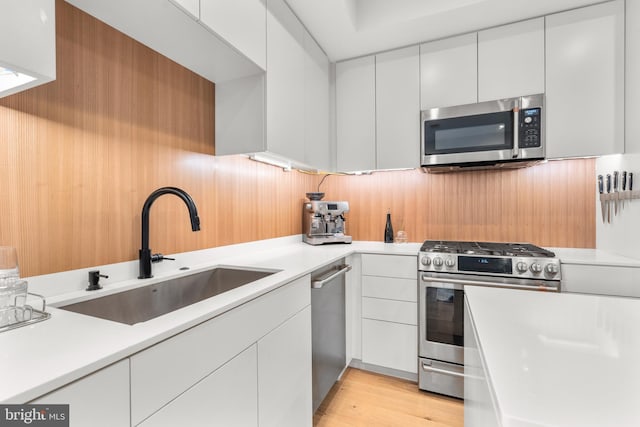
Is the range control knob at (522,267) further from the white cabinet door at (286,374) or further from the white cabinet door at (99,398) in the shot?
the white cabinet door at (99,398)

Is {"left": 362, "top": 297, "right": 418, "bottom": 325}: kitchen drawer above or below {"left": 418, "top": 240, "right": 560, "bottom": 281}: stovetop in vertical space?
below

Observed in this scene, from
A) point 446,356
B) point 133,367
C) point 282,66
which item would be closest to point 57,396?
point 133,367

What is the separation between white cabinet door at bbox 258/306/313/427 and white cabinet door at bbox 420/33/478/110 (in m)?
1.83

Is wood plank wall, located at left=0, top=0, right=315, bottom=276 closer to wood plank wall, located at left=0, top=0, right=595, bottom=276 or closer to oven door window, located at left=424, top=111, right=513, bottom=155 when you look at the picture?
wood plank wall, located at left=0, top=0, right=595, bottom=276

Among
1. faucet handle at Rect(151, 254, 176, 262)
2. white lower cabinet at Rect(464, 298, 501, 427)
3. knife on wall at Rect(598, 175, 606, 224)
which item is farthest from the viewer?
knife on wall at Rect(598, 175, 606, 224)

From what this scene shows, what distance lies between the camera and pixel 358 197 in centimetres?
288

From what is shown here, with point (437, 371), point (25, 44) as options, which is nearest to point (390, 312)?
point (437, 371)

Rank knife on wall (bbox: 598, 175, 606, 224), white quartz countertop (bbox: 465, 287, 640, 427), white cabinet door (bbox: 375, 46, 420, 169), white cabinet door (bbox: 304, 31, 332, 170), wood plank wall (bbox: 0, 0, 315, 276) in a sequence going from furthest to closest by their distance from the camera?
white cabinet door (bbox: 375, 46, 420, 169)
white cabinet door (bbox: 304, 31, 332, 170)
knife on wall (bbox: 598, 175, 606, 224)
wood plank wall (bbox: 0, 0, 315, 276)
white quartz countertop (bbox: 465, 287, 640, 427)

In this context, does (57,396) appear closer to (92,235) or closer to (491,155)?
(92,235)

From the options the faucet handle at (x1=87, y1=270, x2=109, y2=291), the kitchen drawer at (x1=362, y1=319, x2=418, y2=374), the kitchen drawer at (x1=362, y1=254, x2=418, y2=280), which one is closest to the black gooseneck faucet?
the faucet handle at (x1=87, y1=270, x2=109, y2=291)

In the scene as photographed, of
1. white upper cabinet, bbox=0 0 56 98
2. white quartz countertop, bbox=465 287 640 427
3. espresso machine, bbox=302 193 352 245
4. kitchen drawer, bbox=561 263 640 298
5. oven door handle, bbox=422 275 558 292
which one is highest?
white upper cabinet, bbox=0 0 56 98

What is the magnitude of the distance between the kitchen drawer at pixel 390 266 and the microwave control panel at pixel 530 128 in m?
1.07

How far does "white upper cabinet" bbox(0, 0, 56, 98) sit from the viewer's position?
73 centimetres

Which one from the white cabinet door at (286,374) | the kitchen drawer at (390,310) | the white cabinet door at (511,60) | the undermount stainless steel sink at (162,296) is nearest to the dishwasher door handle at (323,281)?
the white cabinet door at (286,374)
